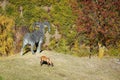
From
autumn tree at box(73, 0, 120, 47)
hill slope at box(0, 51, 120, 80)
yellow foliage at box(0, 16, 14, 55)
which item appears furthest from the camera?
autumn tree at box(73, 0, 120, 47)

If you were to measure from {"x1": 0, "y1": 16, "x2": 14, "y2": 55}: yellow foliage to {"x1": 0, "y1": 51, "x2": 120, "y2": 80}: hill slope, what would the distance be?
5834mm

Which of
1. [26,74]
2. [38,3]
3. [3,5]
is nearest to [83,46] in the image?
[38,3]

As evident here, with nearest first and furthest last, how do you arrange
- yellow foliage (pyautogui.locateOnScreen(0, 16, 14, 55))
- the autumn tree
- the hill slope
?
the hill slope, yellow foliage (pyautogui.locateOnScreen(0, 16, 14, 55)), the autumn tree

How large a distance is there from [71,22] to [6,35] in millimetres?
6146

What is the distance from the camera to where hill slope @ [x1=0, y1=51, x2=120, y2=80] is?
68.9ft

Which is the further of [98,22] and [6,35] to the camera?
[98,22]

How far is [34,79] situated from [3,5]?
49.4 feet

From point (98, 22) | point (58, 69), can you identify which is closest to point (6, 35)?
point (98, 22)

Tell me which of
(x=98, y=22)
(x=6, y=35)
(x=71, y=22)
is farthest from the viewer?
(x=71, y=22)

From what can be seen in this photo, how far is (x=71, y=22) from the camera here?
111 ft

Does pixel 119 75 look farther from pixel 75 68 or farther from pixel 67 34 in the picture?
pixel 67 34

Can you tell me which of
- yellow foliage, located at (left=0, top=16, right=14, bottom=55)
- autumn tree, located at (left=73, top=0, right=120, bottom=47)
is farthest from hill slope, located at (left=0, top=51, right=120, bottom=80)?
yellow foliage, located at (left=0, top=16, right=14, bottom=55)

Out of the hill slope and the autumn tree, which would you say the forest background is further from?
the hill slope

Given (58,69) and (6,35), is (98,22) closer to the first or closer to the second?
(6,35)
